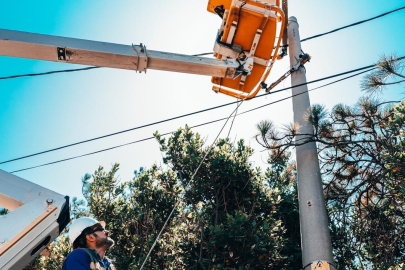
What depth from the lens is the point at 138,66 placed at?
3902 millimetres

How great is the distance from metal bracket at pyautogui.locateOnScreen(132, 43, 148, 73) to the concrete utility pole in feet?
8.45

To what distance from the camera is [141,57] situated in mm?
3834

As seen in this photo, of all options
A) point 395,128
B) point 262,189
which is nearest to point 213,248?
point 262,189

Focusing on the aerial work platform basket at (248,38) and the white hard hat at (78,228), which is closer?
the white hard hat at (78,228)

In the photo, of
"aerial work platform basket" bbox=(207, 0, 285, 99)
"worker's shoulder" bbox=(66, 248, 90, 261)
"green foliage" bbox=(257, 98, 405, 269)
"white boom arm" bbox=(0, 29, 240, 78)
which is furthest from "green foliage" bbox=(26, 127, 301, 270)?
"worker's shoulder" bbox=(66, 248, 90, 261)

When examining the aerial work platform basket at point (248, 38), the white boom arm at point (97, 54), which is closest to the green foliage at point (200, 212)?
the aerial work platform basket at point (248, 38)

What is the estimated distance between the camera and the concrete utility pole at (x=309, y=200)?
3994 millimetres

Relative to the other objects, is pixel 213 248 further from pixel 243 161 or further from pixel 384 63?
pixel 384 63

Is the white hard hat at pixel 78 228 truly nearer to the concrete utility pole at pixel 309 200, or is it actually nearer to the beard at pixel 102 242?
the beard at pixel 102 242

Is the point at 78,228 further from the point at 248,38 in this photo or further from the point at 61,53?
the point at 248,38

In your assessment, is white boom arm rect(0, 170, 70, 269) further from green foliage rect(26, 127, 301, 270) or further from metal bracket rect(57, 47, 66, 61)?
green foliage rect(26, 127, 301, 270)

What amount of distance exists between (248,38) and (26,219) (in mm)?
3718

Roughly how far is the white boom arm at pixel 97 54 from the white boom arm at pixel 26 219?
5.09 feet

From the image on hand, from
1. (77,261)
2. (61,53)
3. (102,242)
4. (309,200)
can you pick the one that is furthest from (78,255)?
(309,200)
